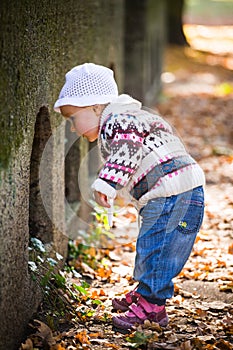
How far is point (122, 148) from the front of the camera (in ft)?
14.2

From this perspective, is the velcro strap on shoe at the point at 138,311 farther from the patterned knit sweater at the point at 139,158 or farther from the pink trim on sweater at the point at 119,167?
the pink trim on sweater at the point at 119,167

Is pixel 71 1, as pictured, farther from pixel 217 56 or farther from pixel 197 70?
pixel 217 56

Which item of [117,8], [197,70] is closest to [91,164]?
[117,8]

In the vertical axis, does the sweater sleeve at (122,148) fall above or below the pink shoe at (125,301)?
above

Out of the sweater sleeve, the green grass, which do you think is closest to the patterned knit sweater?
the sweater sleeve

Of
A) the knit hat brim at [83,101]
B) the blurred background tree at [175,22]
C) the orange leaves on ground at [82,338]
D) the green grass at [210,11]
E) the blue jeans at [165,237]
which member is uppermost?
the knit hat brim at [83,101]

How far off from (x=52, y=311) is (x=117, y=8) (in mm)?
5580

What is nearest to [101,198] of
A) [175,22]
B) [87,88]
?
[87,88]

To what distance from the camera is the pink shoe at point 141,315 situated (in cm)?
466

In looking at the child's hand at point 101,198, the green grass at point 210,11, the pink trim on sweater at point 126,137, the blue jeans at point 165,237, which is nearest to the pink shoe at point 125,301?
the blue jeans at point 165,237

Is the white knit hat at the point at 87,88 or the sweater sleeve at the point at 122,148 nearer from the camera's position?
the sweater sleeve at the point at 122,148

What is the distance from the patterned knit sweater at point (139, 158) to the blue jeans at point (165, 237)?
70 mm

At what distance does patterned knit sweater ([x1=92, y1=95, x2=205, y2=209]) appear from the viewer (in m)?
4.33

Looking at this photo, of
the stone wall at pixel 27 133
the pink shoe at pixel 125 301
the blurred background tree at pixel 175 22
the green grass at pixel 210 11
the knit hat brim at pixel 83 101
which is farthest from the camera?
the green grass at pixel 210 11
